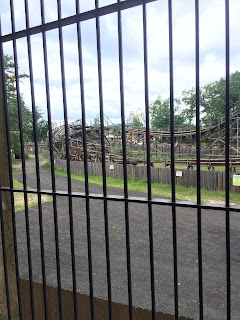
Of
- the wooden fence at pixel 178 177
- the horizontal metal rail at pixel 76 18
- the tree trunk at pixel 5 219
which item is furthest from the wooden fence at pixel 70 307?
the wooden fence at pixel 178 177

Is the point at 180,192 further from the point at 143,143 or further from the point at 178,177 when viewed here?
the point at 143,143

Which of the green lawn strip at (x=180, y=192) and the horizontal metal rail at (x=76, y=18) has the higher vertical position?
the horizontal metal rail at (x=76, y=18)

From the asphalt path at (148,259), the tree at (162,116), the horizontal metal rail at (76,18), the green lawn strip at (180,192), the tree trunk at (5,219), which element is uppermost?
the tree at (162,116)

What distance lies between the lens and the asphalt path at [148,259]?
5.23 meters

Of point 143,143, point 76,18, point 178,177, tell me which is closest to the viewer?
point 76,18

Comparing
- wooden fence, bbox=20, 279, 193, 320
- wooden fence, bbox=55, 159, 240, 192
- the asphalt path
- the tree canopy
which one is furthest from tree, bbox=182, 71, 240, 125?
wooden fence, bbox=20, 279, 193, 320

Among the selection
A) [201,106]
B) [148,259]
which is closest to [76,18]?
[148,259]

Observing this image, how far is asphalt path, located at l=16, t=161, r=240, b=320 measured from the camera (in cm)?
523

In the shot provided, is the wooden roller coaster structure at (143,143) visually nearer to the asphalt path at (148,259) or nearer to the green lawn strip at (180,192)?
the green lawn strip at (180,192)

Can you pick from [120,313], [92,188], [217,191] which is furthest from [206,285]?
[92,188]

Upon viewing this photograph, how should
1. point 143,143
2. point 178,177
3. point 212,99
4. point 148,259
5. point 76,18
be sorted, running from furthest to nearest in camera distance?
point 212,99 < point 143,143 < point 178,177 < point 148,259 < point 76,18

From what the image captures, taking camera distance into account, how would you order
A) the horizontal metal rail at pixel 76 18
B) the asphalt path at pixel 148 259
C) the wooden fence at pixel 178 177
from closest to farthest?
the horizontal metal rail at pixel 76 18 < the asphalt path at pixel 148 259 < the wooden fence at pixel 178 177

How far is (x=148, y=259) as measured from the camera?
6824mm

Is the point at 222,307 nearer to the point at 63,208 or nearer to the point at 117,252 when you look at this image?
the point at 117,252
